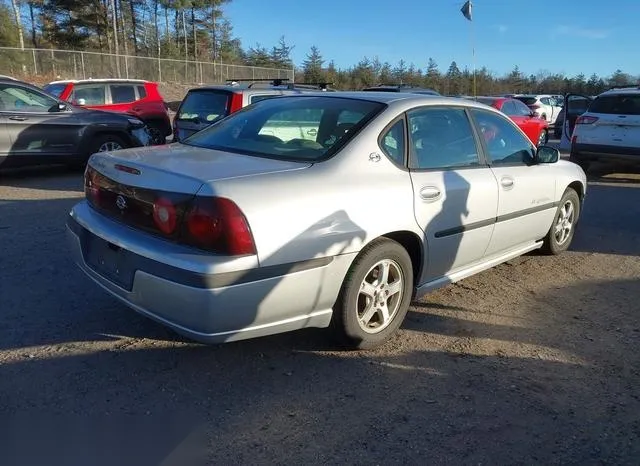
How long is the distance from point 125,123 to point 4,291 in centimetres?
618

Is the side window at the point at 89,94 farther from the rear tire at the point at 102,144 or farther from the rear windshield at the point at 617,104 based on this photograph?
the rear windshield at the point at 617,104

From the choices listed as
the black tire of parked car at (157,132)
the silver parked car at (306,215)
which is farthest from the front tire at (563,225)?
the black tire of parked car at (157,132)

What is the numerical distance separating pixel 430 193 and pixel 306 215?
1.08m

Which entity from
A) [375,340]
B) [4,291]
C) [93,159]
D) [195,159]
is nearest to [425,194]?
[375,340]

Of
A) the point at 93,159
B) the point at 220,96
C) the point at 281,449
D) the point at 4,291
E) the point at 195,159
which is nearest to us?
the point at 281,449

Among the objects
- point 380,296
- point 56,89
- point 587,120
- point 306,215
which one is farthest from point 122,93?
point 306,215

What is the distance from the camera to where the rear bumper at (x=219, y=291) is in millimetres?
2785

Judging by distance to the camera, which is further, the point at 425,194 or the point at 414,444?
the point at 425,194

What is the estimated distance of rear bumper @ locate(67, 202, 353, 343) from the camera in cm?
279

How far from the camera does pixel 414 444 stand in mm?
2662

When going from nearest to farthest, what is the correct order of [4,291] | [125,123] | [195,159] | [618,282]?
[195,159]
[4,291]
[618,282]
[125,123]

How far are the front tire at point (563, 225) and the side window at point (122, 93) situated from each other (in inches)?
414

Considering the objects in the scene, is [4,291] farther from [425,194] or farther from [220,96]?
[220,96]

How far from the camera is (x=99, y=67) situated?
32.3m
